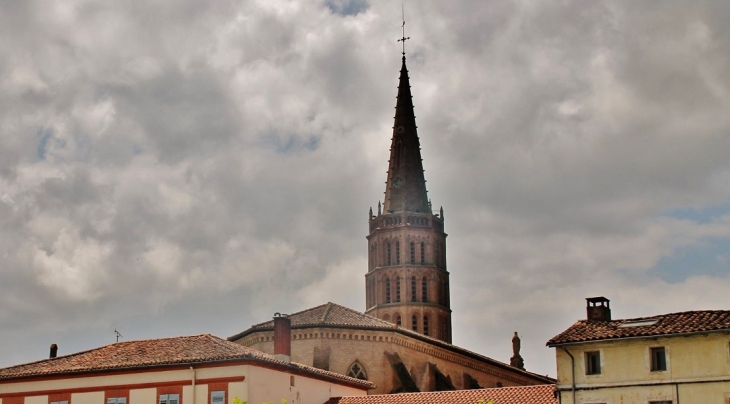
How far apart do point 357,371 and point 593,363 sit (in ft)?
92.4

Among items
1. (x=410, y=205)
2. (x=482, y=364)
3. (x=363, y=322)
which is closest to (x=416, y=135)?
(x=410, y=205)

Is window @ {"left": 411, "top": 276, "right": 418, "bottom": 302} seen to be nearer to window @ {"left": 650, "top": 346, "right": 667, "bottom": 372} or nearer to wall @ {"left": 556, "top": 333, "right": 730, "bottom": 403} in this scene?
wall @ {"left": 556, "top": 333, "right": 730, "bottom": 403}

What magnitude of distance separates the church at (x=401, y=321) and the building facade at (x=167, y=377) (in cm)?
370

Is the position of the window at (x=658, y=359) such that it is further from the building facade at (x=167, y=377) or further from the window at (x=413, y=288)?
the window at (x=413, y=288)

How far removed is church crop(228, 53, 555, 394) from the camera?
66250mm

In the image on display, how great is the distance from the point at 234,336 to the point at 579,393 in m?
32.0

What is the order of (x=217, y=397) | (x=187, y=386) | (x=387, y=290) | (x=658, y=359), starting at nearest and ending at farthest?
(x=658, y=359)
(x=217, y=397)
(x=187, y=386)
(x=387, y=290)

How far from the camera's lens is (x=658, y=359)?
39.0 meters

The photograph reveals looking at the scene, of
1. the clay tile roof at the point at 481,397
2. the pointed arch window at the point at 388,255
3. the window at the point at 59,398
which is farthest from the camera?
the pointed arch window at the point at 388,255

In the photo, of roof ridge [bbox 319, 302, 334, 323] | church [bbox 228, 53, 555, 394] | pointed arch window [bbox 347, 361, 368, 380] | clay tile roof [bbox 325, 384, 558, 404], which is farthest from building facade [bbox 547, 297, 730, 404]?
roof ridge [bbox 319, 302, 334, 323]

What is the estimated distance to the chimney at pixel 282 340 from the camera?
4869 cm

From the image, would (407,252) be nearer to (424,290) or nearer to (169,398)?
(424,290)

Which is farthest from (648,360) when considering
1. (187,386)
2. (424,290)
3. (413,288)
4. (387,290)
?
(387,290)

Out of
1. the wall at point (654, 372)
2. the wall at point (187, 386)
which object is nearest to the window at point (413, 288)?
the wall at point (187, 386)
